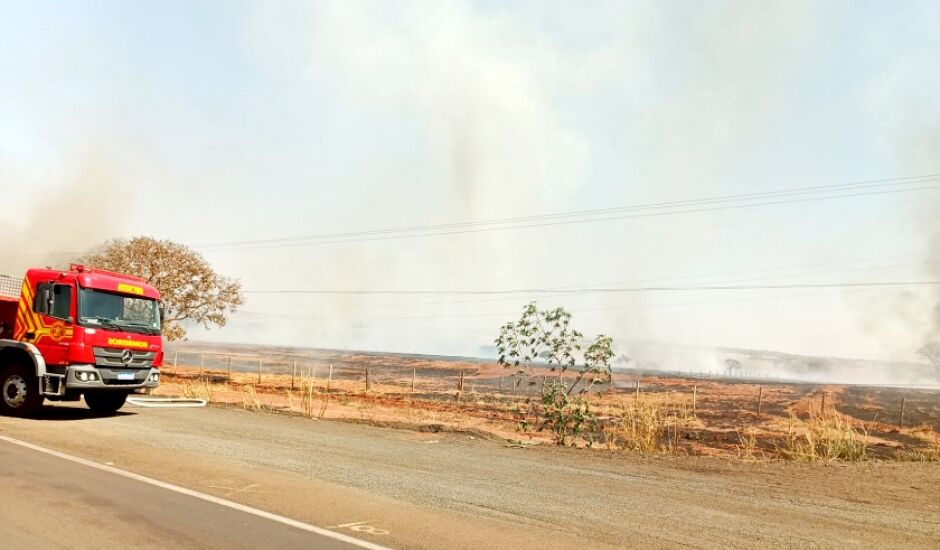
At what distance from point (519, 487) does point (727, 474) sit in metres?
3.89

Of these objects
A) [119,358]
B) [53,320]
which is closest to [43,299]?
[53,320]

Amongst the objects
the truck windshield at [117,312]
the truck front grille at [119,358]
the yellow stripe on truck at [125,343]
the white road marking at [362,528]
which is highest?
the truck windshield at [117,312]

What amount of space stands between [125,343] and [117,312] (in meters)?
0.74

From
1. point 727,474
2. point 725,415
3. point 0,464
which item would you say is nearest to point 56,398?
point 0,464

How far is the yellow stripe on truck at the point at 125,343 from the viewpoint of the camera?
13.9 metres

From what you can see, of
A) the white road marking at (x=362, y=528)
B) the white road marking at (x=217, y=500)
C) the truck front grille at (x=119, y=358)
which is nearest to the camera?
the white road marking at (x=217, y=500)

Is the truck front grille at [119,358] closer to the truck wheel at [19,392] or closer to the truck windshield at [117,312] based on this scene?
the truck windshield at [117,312]

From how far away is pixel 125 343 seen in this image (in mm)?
14242

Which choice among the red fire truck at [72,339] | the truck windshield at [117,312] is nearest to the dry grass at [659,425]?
the truck windshield at [117,312]

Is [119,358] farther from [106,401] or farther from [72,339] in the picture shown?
[106,401]

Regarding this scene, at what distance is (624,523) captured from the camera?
686cm

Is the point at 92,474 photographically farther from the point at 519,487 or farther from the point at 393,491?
the point at 519,487

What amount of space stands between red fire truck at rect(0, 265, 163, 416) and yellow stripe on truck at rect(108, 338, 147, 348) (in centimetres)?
2

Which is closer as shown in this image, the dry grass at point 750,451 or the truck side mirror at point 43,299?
the dry grass at point 750,451
